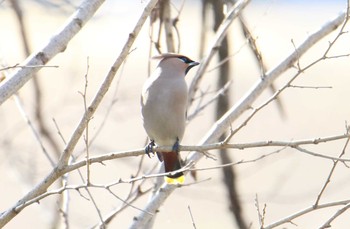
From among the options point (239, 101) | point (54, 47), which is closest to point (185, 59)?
point (239, 101)

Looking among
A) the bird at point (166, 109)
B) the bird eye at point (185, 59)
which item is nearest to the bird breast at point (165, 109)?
the bird at point (166, 109)

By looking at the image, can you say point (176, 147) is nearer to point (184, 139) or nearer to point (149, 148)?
point (149, 148)

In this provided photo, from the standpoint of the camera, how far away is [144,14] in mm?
3010

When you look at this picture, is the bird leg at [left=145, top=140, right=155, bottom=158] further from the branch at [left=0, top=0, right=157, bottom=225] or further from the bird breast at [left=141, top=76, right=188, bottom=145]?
the branch at [left=0, top=0, right=157, bottom=225]

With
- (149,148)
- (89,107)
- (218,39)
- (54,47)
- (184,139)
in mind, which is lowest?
(89,107)

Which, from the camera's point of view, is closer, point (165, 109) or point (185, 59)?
point (165, 109)

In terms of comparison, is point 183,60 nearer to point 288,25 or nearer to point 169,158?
point 169,158

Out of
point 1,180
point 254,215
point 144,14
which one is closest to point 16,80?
point 144,14

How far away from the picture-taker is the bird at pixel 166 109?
4059 millimetres

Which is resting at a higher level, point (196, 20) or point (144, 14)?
point (196, 20)

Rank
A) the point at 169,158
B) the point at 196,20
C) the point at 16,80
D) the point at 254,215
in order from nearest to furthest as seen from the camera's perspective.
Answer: the point at 16,80, the point at 169,158, the point at 254,215, the point at 196,20

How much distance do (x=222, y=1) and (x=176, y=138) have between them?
721 millimetres

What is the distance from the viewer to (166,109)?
406cm

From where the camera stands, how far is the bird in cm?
406
